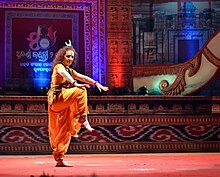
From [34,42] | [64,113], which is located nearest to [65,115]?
[64,113]

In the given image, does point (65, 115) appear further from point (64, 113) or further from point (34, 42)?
point (34, 42)

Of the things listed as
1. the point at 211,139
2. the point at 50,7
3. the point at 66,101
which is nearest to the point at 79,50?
the point at 50,7

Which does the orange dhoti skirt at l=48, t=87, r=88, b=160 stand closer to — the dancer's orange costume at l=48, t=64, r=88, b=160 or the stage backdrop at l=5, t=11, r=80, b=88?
the dancer's orange costume at l=48, t=64, r=88, b=160

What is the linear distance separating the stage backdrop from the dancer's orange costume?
3.87 m

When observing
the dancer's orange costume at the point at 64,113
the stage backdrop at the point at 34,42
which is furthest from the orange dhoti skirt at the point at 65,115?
the stage backdrop at the point at 34,42

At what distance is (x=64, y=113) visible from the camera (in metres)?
5.95

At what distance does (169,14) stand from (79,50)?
6.58 feet

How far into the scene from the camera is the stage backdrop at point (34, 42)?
9.73m

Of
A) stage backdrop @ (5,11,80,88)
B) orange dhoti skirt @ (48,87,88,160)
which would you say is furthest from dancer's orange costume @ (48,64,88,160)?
stage backdrop @ (5,11,80,88)

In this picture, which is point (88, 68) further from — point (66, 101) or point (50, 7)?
point (66, 101)

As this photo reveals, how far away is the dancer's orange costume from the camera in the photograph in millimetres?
5762

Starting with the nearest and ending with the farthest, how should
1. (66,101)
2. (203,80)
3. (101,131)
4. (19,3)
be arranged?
(66,101), (101,131), (203,80), (19,3)

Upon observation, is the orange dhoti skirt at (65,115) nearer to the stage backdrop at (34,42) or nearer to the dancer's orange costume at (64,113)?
the dancer's orange costume at (64,113)

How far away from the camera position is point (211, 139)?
28.3 ft
